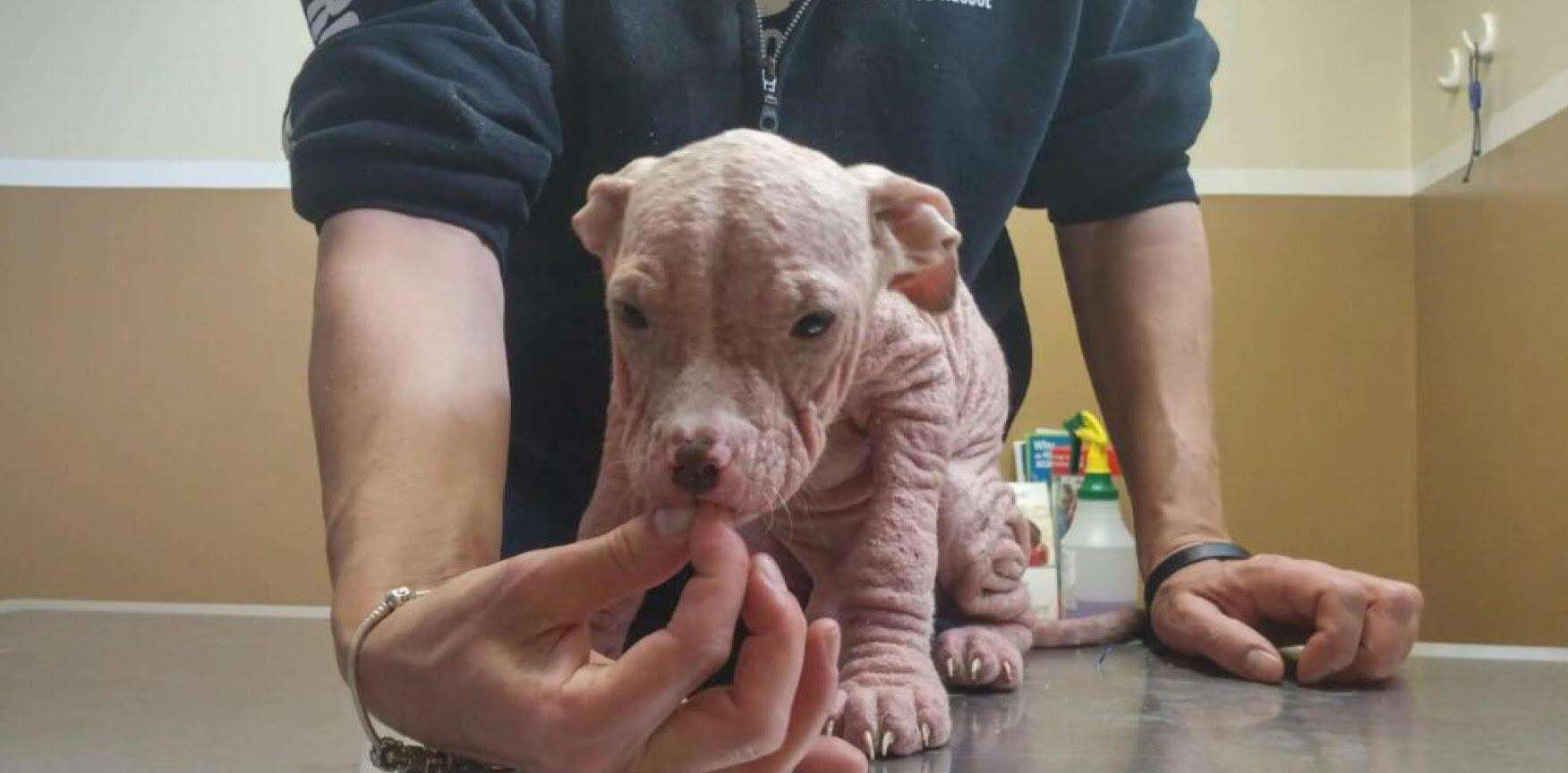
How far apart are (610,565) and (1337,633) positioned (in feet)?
2.58

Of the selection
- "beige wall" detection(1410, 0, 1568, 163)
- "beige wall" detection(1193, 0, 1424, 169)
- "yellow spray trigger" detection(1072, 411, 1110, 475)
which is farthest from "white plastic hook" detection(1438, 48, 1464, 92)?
"yellow spray trigger" detection(1072, 411, 1110, 475)

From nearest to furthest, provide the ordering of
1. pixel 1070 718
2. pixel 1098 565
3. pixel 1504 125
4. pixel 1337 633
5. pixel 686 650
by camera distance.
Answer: pixel 686 650
pixel 1070 718
pixel 1337 633
pixel 1098 565
pixel 1504 125

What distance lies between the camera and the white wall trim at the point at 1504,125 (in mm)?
2207

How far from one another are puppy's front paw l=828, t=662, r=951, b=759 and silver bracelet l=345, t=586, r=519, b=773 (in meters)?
0.22

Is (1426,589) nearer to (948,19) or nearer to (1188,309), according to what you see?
(1188,309)

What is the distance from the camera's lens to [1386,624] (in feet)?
3.83

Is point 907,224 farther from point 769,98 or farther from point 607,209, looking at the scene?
point 769,98

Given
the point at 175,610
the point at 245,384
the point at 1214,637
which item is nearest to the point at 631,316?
the point at 1214,637

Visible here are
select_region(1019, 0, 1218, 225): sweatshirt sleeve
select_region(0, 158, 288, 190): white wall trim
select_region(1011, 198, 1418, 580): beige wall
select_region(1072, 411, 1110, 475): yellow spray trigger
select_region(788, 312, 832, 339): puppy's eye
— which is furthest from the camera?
select_region(0, 158, 288, 190): white wall trim

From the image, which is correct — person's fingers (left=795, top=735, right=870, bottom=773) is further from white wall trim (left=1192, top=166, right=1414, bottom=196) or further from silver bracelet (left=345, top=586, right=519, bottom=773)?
white wall trim (left=1192, top=166, right=1414, bottom=196)

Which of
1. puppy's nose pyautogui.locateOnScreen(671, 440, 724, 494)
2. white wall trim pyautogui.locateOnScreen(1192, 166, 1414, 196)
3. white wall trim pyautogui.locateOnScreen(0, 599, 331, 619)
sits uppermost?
white wall trim pyautogui.locateOnScreen(1192, 166, 1414, 196)

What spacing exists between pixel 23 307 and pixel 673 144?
2368 mm

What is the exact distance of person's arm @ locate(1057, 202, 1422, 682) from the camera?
117 centimetres

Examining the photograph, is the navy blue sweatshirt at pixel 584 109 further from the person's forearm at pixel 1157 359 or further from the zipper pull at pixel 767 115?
the person's forearm at pixel 1157 359
